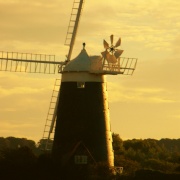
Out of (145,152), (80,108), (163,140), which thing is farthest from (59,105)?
(163,140)

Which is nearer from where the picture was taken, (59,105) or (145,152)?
(59,105)

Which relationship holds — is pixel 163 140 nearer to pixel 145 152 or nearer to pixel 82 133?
pixel 145 152

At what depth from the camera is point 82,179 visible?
228 feet

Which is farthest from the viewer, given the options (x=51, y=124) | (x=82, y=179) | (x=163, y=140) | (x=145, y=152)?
(x=163, y=140)

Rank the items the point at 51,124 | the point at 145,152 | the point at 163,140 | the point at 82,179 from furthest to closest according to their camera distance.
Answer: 1. the point at 163,140
2. the point at 145,152
3. the point at 51,124
4. the point at 82,179

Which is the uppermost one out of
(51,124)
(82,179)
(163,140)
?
(163,140)

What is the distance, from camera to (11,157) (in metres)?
71.2

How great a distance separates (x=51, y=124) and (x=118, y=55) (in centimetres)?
756

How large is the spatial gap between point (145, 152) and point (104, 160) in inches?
2145

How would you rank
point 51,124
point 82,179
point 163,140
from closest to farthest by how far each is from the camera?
point 82,179
point 51,124
point 163,140

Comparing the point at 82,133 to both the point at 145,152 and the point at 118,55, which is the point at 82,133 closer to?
the point at 118,55

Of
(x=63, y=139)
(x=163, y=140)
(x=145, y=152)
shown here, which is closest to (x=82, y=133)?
(x=63, y=139)

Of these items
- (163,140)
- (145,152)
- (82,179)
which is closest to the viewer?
(82,179)

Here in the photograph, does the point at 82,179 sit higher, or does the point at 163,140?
the point at 163,140
